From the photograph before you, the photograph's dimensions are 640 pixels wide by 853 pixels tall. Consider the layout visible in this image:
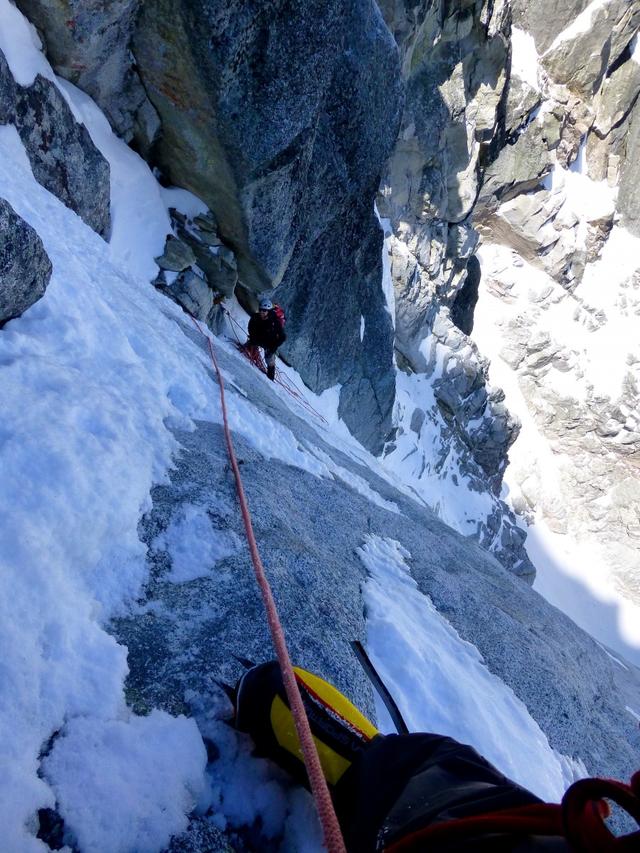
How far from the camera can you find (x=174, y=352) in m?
5.91

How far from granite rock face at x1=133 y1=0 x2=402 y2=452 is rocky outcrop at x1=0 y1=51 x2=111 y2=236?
82.8 inches

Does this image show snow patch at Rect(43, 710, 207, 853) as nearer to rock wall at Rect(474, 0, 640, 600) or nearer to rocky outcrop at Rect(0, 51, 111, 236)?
rocky outcrop at Rect(0, 51, 111, 236)

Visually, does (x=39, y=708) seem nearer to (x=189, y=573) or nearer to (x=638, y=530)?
(x=189, y=573)

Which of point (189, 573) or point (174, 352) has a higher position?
point (174, 352)

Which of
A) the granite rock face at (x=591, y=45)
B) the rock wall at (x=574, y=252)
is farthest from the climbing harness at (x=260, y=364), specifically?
the granite rock face at (x=591, y=45)

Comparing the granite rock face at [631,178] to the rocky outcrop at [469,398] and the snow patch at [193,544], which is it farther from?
the snow patch at [193,544]

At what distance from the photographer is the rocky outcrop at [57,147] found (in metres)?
7.88

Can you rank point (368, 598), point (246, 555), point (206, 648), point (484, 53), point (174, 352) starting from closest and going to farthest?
point (206, 648) < point (246, 555) < point (368, 598) < point (174, 352) < point (484, 53)

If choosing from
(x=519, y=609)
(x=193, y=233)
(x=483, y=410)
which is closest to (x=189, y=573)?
(x=519, y=609)

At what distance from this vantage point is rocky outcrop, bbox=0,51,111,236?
788 centimetres

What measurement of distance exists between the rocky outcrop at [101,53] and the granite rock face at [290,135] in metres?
0.25

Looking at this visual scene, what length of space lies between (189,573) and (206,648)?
1.72 ft

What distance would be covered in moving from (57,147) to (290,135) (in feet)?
15.6

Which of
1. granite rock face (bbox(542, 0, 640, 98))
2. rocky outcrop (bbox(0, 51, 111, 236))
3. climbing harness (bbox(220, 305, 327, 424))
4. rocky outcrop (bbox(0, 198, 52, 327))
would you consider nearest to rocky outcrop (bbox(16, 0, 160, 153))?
rocky outcrop (bbox(0, 51, 111, 236))
